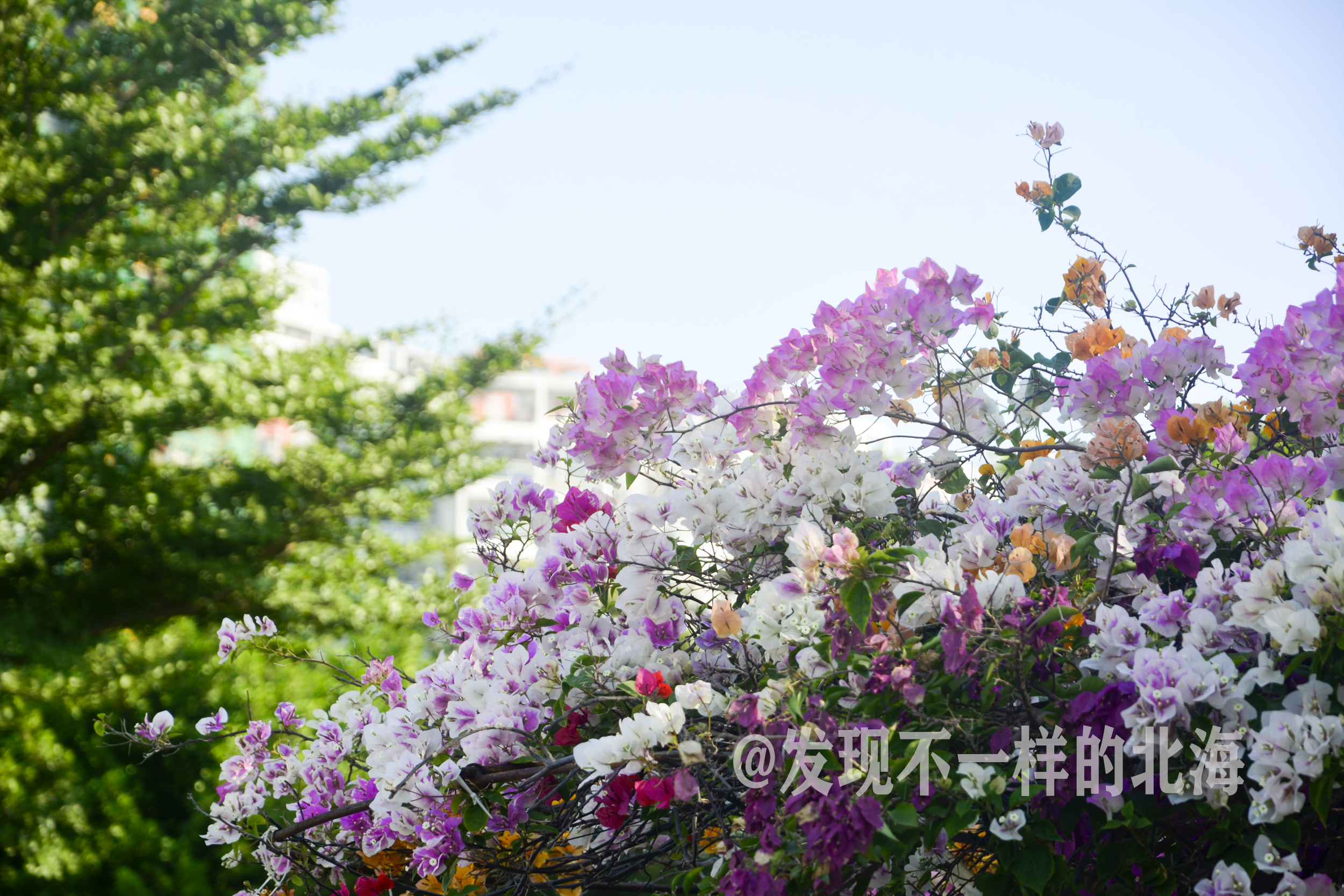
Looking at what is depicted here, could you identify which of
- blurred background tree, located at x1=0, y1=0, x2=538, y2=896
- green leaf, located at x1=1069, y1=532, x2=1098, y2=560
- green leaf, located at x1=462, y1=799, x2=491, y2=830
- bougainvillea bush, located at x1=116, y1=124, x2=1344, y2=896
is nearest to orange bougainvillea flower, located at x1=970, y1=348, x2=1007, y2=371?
bougainvillea bush, located at x1=116, y1=124, x2=1344, y2=896

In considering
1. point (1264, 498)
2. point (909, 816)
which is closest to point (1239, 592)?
point (1264, 498)

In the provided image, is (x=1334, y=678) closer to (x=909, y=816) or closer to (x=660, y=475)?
(x=909, y=816)

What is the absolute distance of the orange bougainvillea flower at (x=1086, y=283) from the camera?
1.47 metres

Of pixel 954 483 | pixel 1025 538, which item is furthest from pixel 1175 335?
pixel 1025 538

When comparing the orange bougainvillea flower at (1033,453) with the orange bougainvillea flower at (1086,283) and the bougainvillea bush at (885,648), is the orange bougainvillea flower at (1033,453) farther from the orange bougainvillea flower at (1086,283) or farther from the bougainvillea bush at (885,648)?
the orange bougainvillea flower at (1086,283)

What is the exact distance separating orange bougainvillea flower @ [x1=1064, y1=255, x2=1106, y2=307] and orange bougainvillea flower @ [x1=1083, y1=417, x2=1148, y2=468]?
51 centimetres

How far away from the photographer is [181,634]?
4527mm

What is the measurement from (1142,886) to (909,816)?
28cm

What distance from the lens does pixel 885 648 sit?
0.83 metres

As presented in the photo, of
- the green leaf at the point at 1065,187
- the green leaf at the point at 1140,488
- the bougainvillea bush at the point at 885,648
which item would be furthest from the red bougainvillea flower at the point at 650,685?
the green leaf at the point at 1065,187

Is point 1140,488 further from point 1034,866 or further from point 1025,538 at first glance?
point 1034,866

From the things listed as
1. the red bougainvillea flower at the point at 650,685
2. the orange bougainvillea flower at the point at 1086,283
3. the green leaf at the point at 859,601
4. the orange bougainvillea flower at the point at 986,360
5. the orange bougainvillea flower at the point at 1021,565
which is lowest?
the red bougainvillea flower at the point at 650,685

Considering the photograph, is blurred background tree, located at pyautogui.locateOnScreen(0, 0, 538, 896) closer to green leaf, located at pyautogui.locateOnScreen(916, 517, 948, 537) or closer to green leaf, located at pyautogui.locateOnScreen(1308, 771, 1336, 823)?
green leaf, located at pyautogui.locateOnScreen(916, 517, 948, 537)

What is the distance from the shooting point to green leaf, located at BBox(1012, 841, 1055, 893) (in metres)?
0.73
